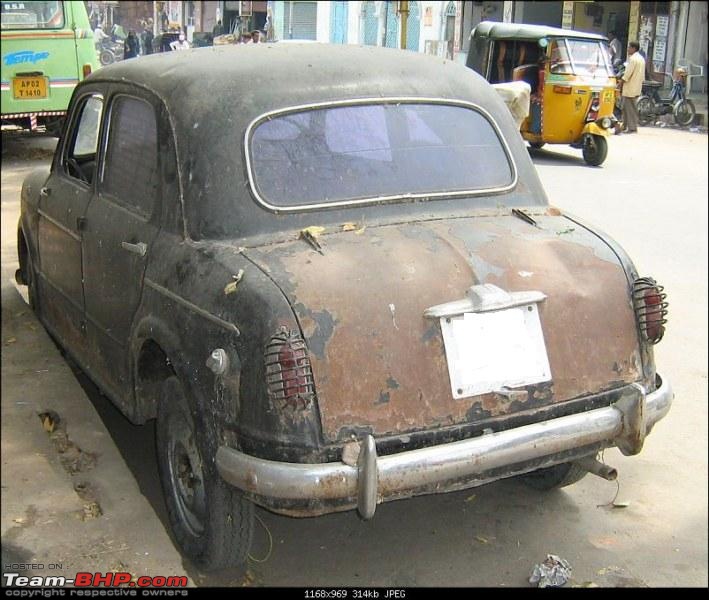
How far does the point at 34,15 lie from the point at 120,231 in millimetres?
9553

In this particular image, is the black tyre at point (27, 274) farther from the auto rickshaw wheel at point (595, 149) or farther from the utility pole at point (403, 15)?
the auto rickshaw wheel at point (595, 149)

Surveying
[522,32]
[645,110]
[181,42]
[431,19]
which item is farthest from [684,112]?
[181,42]

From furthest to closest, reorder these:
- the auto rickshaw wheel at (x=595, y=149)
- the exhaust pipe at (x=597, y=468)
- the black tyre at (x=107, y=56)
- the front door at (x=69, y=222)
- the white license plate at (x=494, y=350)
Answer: the black tyre at (x=107, y=56) → the auto rickshaw wheel at (x=595, y=149) → the front door at (x=69, y=222) → the exhaust pipe at (x=597, y=468) → the white license plate at (x=494, y=350)

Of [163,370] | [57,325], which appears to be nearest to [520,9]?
[57,325]

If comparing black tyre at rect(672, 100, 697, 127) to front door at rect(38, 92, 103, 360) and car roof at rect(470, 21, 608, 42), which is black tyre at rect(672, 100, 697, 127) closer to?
car roof at rect(470, 21, 608, 42)

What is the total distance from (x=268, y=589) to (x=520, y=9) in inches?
531

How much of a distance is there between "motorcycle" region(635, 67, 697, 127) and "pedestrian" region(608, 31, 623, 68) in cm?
72

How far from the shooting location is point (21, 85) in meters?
12.0

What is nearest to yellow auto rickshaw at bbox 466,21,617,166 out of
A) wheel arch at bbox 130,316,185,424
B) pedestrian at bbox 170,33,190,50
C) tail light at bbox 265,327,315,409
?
pedestrian at bbox 170,33,190,50

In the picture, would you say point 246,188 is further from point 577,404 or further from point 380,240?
point 577,404

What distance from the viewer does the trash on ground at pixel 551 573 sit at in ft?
10.6

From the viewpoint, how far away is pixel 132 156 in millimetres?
3969

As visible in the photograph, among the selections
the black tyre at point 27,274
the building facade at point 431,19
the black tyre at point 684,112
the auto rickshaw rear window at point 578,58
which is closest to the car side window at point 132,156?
the black tyre at point 27,274

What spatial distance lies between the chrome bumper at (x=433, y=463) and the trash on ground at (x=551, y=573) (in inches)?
17.0
